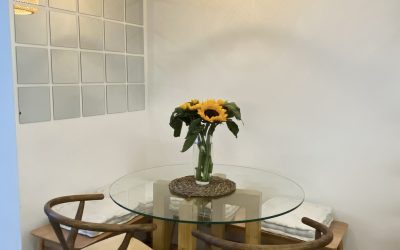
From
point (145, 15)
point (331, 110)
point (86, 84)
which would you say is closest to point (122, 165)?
point (86, 84)

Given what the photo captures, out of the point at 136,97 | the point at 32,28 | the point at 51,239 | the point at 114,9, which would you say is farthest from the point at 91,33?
the point at 51,239

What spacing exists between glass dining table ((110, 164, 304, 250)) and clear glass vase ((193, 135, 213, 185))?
0.18 metres

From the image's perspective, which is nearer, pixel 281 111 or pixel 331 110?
pixel 331 110

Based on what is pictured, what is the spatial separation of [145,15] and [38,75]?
115 centimetres

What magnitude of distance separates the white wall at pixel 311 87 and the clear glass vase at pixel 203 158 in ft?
2.56

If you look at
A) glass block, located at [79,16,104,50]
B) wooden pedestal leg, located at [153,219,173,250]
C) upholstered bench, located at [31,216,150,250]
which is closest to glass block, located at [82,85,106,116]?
glass block, located at [79,16,104,50]

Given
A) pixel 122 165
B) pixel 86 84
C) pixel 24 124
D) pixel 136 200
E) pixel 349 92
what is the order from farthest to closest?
pixel 122 165 < pixel 86 84 < pixel 349 92 < pixel 24 124 < pixel 136 200

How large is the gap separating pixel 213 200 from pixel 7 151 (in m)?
1.23

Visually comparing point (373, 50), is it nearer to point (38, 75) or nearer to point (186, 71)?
point (186, 71)

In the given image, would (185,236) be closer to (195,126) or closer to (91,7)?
(195,126)

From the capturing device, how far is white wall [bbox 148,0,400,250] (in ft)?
7.08

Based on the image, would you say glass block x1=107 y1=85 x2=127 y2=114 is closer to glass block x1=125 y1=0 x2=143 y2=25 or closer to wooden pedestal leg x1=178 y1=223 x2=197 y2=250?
glass block x1=125 y1=0 x2=143 y2=25

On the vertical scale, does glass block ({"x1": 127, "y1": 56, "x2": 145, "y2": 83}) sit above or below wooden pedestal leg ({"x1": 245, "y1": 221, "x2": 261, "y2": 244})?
above

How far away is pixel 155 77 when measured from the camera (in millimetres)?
2955
